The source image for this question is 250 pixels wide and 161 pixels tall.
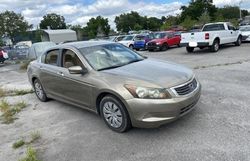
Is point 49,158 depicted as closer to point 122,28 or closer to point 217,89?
point 217,89

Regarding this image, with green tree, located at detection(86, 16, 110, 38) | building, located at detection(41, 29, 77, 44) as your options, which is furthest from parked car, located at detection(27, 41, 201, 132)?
green tree, located at detection(86, 16, 110, 38)

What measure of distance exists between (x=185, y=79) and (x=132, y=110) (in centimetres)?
103

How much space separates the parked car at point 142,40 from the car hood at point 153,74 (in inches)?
627

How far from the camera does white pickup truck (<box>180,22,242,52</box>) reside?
44.7 feet

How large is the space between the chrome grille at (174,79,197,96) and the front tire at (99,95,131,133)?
2.95 feet

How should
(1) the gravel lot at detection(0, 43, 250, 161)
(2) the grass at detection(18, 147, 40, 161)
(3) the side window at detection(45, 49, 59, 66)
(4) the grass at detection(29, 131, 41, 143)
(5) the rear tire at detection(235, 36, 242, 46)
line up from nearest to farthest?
(1) the gravel lot at detection(0, 43, 250, 161) < (2) the grass at detection(18, 147, 40, 161) < (4) the grass at detection(29, 131, 41, 143) < (3) the side window at detection(45, 49, 59, 66) < (5) the rear tire at detection(235, 36, 242, 46)

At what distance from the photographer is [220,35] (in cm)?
1414

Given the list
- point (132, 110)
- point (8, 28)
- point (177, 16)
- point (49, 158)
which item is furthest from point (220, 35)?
point (8, 28)

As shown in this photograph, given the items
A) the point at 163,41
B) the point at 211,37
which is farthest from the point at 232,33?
the point at 163,41

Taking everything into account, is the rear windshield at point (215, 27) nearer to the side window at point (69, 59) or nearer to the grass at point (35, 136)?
the side window at point (69, 59)

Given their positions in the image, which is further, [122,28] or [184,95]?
[122,28]

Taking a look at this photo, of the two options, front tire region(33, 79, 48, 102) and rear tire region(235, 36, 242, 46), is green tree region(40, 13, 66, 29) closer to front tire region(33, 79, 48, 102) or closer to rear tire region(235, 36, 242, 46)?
rear tire region(235, 36, 242, 46)

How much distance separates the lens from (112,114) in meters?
4.14

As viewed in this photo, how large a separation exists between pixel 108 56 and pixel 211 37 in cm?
1031
